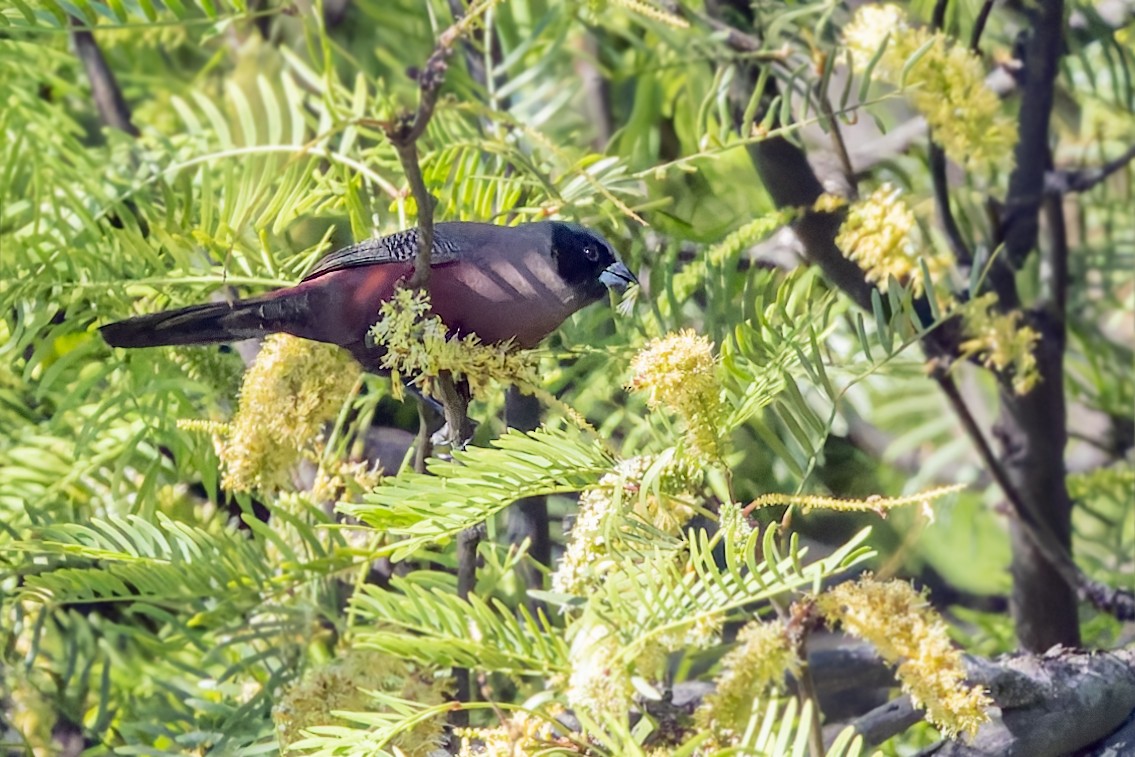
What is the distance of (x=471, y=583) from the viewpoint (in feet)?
2.94

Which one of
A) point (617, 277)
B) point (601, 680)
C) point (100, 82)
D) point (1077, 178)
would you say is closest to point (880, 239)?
point (617, 277)

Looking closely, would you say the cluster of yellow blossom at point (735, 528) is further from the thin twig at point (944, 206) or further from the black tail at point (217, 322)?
the thin twig at point (944, 206)

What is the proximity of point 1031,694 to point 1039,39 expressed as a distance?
2.81 ft

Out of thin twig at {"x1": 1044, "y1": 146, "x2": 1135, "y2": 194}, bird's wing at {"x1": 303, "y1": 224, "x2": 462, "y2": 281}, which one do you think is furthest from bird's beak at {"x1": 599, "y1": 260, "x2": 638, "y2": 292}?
thin twig at {"x1": 1044, "y1": 146, "x2": 1135, "y2": 194}

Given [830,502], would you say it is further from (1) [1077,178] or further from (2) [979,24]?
(1) [1077,178]

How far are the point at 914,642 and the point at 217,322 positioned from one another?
0.51 meters

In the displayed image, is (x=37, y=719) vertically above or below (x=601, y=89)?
below

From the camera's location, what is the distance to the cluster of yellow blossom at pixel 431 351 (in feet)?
2.49

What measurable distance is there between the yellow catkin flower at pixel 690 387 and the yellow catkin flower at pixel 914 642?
0.44ft

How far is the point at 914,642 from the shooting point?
76 centimetres

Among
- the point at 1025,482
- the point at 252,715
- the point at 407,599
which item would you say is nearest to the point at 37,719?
the point at 252,715

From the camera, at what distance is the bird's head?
0.86 metres

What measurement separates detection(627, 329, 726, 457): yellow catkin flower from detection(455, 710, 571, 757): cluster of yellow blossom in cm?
19

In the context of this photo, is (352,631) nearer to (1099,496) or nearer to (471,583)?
(471,583)
